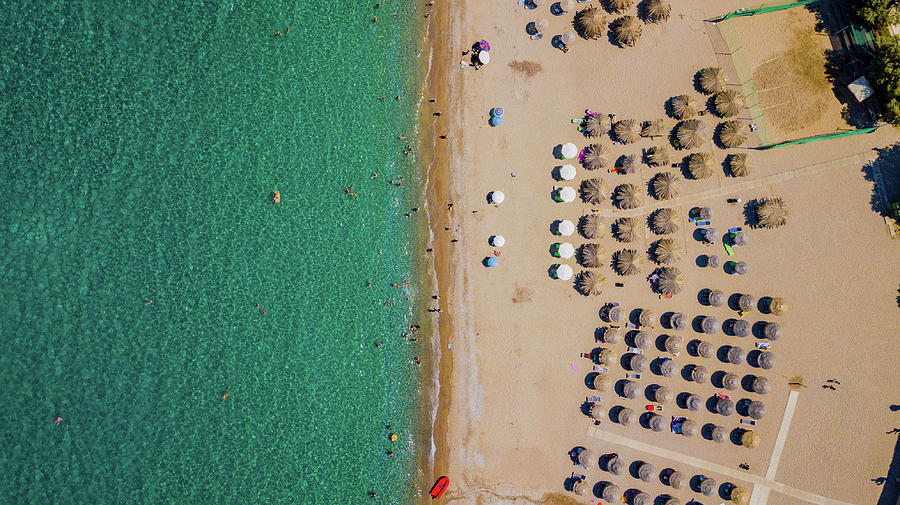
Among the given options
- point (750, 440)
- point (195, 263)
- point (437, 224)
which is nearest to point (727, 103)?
point (437, 224)

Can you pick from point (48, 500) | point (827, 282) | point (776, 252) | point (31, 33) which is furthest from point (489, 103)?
point (48, 500)

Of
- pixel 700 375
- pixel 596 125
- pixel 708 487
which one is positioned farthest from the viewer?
pixel 596 125

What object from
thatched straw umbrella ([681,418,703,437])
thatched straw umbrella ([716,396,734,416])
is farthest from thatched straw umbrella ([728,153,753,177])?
thatched straw umbrella ([681,418,703,437])

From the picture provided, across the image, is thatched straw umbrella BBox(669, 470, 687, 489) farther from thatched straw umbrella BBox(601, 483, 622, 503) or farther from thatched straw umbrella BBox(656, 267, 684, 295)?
thatched straw umbrella BBox(656, 267, 684, 295)

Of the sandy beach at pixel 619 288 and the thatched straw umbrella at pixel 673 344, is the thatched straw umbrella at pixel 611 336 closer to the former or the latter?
the sandy beach at pixel 619 288

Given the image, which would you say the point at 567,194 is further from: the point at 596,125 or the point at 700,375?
the point at 700,375
